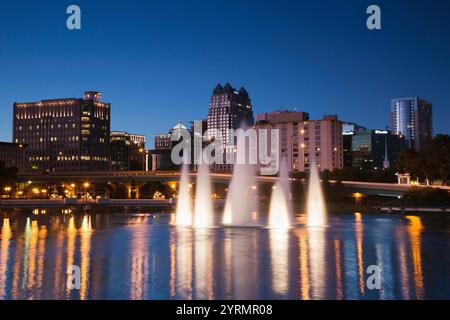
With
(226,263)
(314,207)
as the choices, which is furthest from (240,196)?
(226,263)

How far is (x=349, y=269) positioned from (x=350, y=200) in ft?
264

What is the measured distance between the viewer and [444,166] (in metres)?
88.5

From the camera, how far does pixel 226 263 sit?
31516 mm

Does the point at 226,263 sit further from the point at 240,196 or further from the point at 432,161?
the point at 432,161

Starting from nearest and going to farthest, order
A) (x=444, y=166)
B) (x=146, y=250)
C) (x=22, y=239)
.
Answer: (x=146, y=250) < (x=22, y=239) < (x=444, y=166)

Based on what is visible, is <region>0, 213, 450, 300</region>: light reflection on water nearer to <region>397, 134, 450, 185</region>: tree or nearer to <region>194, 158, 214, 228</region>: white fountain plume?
<region>194, 158, 214, 228</region>: white fountain plume

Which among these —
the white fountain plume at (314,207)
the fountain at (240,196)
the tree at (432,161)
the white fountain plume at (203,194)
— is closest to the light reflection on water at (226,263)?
the fountain at (240,196)

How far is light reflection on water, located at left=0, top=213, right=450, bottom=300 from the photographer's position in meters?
23.5

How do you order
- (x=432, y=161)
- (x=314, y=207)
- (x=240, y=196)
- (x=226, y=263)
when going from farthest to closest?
(x=432, y=161) < (x=314, y=207) < (x=240, y=196) < (x=226, y=263)

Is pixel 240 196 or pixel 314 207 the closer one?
pixel 240 196

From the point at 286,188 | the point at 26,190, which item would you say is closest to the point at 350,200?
the point at 286,188

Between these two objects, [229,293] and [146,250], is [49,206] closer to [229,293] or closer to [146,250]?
[146,250]

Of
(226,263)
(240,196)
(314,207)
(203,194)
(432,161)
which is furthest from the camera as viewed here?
(432,161)

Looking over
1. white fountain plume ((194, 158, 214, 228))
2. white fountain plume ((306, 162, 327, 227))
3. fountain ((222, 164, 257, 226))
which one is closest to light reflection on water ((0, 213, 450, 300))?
fountain ((222, 164, 257, 226))
